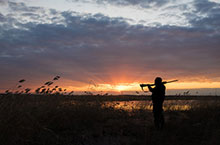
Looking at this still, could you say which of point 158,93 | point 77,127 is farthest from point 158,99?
point 77,127

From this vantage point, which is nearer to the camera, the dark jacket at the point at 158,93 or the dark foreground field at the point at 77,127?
the dark foreground field at the point at 77,127

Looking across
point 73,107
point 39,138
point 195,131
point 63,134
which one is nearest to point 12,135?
point 39,138

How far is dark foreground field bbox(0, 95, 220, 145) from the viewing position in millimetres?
7273

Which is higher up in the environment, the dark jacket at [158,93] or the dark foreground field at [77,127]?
the dark jacket at [158,93]

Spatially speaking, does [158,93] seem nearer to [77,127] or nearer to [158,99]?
[158,99]

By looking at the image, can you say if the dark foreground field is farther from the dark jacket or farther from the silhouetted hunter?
the dark jacket

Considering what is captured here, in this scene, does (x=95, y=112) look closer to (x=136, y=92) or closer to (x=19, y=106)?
(x=136, y=92)

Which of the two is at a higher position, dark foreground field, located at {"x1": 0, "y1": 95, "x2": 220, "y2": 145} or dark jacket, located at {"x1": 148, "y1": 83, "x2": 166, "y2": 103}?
dark jacket, located at {"x1": 148, "y1": 83, "x2": 166, "y2": 103}

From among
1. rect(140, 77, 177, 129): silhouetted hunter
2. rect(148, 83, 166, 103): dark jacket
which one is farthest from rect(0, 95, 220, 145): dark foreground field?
rect(148, 83, 166, 103): dark jacket

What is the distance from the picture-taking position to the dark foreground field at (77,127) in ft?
23.9

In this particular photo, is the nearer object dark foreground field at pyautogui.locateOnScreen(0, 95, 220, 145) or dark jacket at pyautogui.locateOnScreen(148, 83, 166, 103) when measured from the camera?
dark foreground field at pyautogui.locateOnScreen(0, 95, 220, 145)

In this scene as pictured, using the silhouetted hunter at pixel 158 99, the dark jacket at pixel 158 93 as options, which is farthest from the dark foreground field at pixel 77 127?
the dark jacket at pixel 158 93

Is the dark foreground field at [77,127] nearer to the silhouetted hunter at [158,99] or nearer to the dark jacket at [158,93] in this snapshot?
the silhouetted hunter at [158,99]

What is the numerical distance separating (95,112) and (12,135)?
5.98 m
